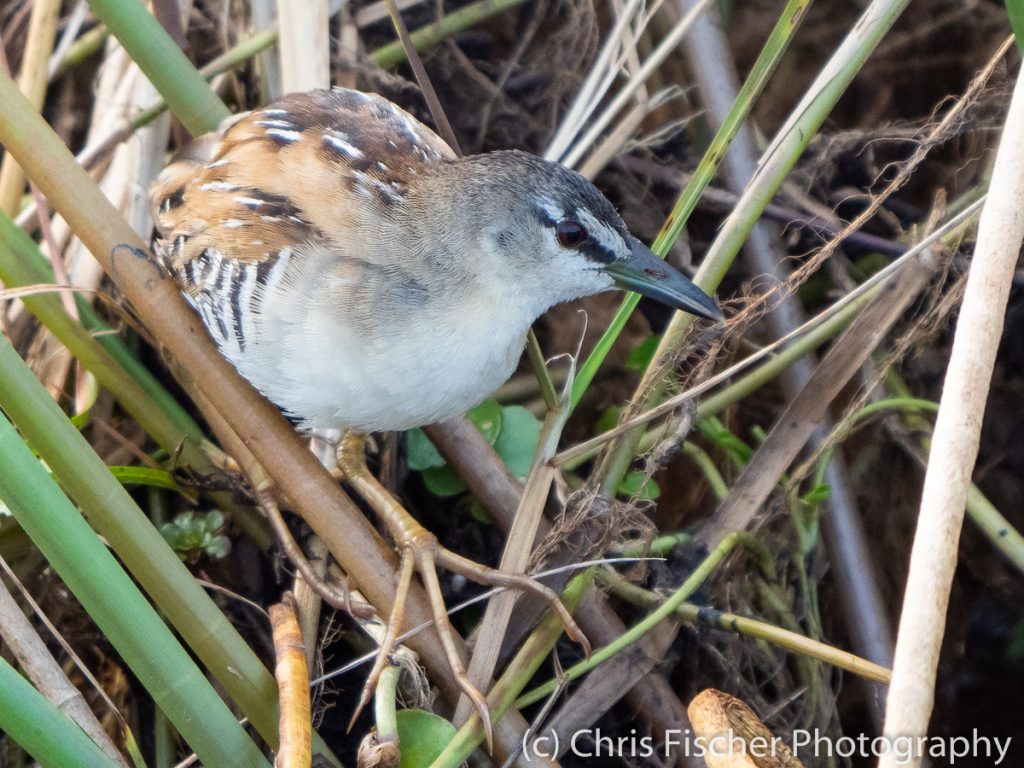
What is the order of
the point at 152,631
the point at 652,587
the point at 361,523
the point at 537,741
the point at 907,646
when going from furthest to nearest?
the point at 652,587
the point at 361,523
the point at 537,741
the point at 152,631
the point at 907,646

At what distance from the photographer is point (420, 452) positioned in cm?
231

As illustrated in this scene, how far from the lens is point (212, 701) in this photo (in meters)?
1.51

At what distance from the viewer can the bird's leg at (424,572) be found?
1.74 metres

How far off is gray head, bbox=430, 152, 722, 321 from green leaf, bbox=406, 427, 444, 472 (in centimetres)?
47

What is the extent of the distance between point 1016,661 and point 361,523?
187 centimetres

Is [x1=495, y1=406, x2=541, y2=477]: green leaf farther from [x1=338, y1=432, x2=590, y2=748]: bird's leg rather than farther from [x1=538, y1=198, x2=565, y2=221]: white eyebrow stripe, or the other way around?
[x1=538, y1=198, x2=565, y2=221]: white eyebrow stripe

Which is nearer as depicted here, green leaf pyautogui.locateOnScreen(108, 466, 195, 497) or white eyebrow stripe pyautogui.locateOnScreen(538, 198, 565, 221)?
white eyebrow stripe pyautogui.locateOnScreen(538, 198, 565, 221)

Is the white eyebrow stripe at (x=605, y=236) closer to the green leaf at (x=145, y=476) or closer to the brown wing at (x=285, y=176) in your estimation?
the brown wing at (x=285, y=176)

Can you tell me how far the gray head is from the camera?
1.91 m

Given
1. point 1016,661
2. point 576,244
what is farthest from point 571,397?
point 1016,661

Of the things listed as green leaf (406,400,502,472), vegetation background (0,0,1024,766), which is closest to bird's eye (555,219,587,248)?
vegetation background (0,0,1024,766)

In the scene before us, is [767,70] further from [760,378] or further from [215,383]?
[215,383]

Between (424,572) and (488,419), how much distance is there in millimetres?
466

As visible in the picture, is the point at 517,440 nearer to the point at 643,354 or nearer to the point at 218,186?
the point at 643,354
